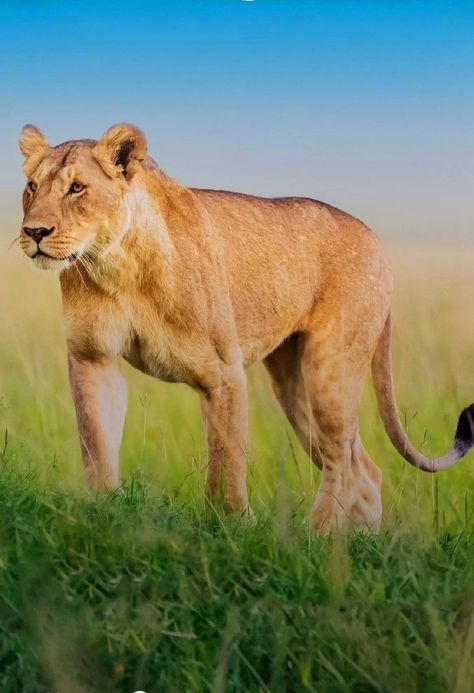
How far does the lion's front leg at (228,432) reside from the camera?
4582 mm

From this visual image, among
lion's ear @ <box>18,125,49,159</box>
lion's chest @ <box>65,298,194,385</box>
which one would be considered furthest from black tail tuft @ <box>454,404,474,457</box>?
lion's ear @ <box>18,125,49,159</box>

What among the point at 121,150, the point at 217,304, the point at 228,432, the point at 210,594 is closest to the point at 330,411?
the point at 228,432

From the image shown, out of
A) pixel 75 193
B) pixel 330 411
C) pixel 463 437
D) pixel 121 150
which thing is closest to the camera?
pixel 75 193

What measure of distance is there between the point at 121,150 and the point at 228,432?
104cm

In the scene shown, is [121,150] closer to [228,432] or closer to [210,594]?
[228,432]

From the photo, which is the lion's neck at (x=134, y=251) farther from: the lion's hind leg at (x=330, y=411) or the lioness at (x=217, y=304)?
the lion's hind leg at (x=330, y=411)

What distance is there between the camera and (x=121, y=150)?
4.42m

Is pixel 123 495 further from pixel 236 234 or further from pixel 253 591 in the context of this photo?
pixel 236 234

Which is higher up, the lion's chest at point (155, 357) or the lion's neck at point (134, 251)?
the lion's neck at point (134, 251)

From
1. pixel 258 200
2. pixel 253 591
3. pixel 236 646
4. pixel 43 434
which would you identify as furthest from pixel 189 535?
pixel 258 200

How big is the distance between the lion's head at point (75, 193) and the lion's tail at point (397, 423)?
1.50m

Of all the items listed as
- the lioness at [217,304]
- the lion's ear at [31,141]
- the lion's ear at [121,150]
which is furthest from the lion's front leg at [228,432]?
the lion's ear at [31,141]

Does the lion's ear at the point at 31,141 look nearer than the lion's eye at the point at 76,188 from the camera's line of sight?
No

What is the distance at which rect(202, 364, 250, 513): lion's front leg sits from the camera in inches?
180
